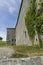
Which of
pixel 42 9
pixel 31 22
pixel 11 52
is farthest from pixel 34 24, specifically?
pixel 11 52

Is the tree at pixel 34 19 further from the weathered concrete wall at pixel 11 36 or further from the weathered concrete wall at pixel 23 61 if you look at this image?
the weathered concrete wall at pixel 11 36

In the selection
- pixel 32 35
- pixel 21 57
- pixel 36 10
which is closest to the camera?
pixel 21 57

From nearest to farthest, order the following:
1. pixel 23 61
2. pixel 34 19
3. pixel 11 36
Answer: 1. pixel 23 61
2. pixel 34 19
3. pixel 11 36

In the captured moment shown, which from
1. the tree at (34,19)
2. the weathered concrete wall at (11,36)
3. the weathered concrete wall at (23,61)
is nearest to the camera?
the weathered concrete wall at (23,61)

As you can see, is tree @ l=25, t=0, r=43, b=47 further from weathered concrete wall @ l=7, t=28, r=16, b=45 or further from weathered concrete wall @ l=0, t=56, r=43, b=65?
weathered concrete wall @ l=7, t=28, r=16, b=45

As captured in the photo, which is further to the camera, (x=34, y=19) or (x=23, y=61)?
(x=34, y=19)

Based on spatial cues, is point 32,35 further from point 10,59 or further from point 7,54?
point 10,59

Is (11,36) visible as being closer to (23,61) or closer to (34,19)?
(34,19)

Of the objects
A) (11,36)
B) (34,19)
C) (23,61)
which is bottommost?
(23,61)

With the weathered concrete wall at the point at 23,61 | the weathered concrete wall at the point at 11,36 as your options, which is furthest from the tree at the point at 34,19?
the weathered concrete wall at the point at 11,36

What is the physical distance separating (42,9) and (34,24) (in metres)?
0.96

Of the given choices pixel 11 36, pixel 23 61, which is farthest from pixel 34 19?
pixel 11 36

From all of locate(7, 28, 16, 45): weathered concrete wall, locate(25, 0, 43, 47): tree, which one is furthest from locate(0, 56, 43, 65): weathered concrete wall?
locate(7, 28, 16, 45): weathered concrete wall

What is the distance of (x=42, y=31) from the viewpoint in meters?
9.23
